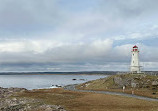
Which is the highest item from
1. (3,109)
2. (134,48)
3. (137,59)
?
(134,48)

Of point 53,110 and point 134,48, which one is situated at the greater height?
point 134,48

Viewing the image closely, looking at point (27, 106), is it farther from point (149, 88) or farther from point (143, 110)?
point (149, 88)

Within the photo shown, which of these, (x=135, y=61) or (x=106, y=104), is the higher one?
(x=135, y=61)

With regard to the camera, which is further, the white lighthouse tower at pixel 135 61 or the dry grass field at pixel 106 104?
the white lighthouse tower at pixel 135 61

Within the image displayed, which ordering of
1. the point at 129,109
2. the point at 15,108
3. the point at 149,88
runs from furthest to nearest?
the point at 149,88 < the point at 15,108 < the point at 129,109

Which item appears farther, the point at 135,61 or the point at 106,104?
the point at 135,61

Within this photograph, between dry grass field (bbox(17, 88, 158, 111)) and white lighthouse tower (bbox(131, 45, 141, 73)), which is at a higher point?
white lighthouse tower (bbox(131, 45, 141, 73))

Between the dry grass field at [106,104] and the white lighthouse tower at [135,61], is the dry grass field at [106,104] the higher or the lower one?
the lower one

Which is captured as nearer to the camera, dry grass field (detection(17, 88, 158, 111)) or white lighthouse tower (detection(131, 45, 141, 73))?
dry grass field (detection(17, 88, 158, 111))

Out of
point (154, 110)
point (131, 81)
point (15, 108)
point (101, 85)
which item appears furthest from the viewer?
point (101, 85)

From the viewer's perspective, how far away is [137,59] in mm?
86250

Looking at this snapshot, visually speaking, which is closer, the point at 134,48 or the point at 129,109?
the point at 129,109

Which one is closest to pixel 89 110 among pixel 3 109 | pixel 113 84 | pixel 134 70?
pixel 3 109

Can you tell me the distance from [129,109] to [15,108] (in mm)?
25255
